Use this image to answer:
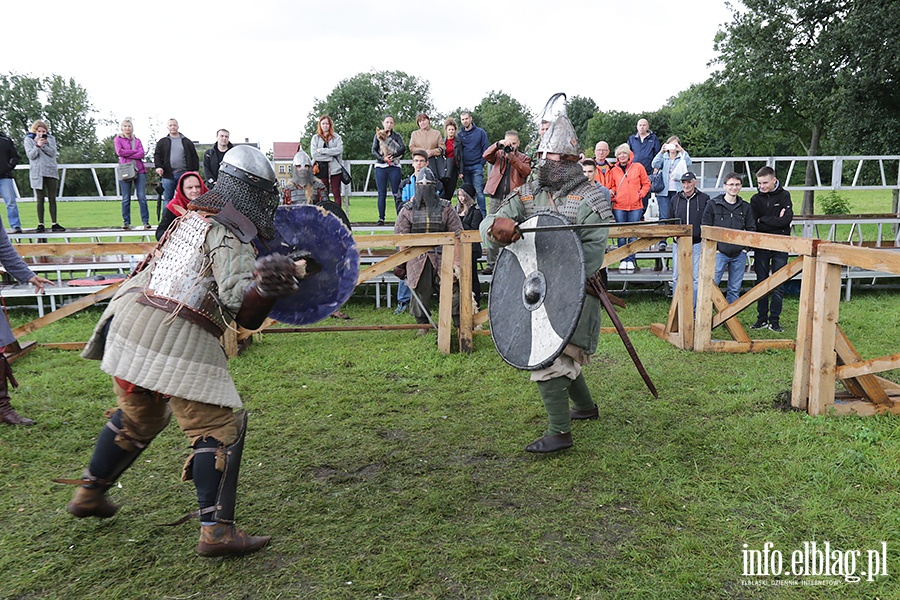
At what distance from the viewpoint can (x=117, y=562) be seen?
9.12 feet

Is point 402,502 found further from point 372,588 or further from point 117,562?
point 117,562

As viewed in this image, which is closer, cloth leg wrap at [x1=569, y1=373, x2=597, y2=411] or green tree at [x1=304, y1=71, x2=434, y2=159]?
cloth leg wrap at [x1=569, y1=373, x2=597, y2=411]

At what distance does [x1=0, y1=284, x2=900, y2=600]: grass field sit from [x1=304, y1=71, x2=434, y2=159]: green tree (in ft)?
139

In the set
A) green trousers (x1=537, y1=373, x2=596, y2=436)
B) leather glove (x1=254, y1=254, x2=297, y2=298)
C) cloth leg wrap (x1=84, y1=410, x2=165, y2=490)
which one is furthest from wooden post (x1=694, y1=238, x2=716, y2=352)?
cloth leg wrap (x1=84, y1=410, x2=165, y2=490)

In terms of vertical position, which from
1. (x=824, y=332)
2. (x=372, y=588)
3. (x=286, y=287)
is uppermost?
(x=286, y=287)

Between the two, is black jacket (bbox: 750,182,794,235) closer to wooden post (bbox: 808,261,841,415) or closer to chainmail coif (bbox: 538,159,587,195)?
wooden post (bbox: 808,261,841,415)

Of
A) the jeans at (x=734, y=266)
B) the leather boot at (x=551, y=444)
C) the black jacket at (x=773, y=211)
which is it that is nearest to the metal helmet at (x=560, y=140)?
the leather boot at (x=551, y=444)

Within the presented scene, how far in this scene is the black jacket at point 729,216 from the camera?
23.7ft

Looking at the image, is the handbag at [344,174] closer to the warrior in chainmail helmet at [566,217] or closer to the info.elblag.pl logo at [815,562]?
the warrior in chainmail helmet at [566,217]

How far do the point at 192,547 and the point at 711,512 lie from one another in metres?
2.43

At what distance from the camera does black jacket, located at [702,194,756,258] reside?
23.7 ft

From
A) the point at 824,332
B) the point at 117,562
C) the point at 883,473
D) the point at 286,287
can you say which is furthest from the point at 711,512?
the point at 117,562

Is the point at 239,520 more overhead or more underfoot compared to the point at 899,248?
more underfoot

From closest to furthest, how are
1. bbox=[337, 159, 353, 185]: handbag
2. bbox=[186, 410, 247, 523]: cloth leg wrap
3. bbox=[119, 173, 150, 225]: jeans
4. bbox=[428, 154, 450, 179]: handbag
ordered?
bbox=[186, 410, 247, 523]: cloth leg wrap
bbox=[428, 154, 450, 179]: handbag
bbox=[337, 159, 353, 185]: handbag
bbox=[119, 173, 150, 225]: jeans
